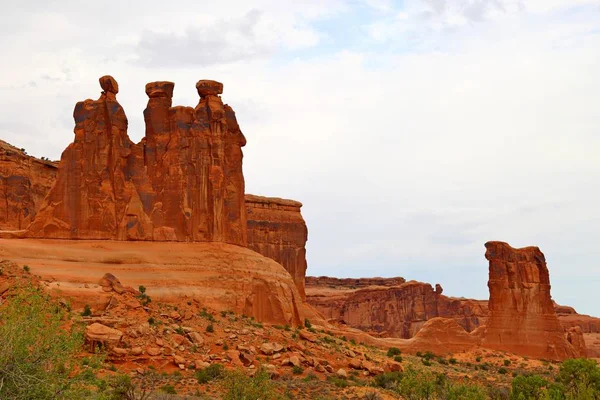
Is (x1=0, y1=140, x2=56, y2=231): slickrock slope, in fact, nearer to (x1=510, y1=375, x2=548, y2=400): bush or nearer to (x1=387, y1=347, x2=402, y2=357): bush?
(x1=387, y1=347, x2=402, y2=357): bush

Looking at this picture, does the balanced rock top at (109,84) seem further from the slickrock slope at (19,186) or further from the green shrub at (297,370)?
the green shrub at (297,370)

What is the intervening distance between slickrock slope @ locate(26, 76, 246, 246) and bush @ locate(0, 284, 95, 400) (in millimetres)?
31097

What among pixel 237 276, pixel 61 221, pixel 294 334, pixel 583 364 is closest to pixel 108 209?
pixel 61 221

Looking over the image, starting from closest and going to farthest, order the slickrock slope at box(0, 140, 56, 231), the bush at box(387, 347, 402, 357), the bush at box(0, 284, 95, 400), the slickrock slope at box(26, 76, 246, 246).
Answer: the bush at box(0, 284, 95, 400) < the slickrock slope at box(26, 76, 246, 246) < the bush at box(387, 347, 402, 357) < the slickrock slope at box(0, 140, 56, 231)

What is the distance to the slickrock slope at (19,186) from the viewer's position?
73312 mm

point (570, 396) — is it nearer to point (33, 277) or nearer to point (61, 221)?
point (33, 277)

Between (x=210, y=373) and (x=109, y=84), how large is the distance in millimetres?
23352

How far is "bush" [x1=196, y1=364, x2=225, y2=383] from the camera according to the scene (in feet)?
135

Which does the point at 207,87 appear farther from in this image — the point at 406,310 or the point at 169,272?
the point at 406,310

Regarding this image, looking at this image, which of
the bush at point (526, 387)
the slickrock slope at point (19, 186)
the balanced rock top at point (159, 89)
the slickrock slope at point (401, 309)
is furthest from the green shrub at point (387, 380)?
the slickrock slope at point (401, 309)

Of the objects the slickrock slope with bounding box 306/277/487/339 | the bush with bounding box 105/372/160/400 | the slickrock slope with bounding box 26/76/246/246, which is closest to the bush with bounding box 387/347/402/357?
the slickrock slope with bounding box 26/76/246/246

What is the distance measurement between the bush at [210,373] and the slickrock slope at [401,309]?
68443 mm

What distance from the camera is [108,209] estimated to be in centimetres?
5588

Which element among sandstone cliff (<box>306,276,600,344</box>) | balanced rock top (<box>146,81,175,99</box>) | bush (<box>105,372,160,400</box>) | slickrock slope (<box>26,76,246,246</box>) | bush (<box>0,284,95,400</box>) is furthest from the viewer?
sandstone cliff (<box>306,276,600,344</box>)
